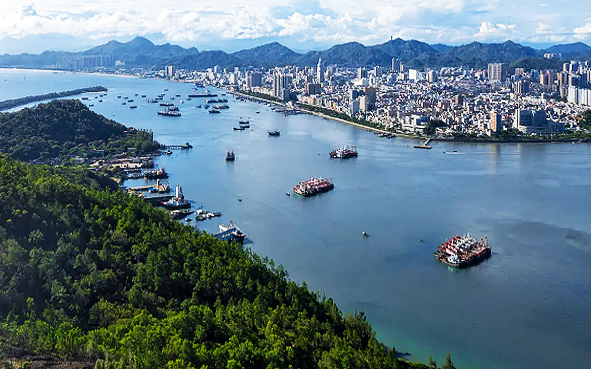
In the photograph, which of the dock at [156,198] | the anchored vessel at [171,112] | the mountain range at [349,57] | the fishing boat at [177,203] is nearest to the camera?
the fishing boat at [177,203]

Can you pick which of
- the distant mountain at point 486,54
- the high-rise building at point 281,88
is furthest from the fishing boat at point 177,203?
the distant mountain at point 486,54

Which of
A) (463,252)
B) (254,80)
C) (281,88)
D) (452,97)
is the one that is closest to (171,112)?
(281,88)

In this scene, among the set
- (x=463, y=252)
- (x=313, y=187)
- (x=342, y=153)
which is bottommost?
(x=463, y=252)

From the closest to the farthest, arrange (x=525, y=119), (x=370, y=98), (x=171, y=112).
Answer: (x=525, y=119) → (x=171, y=112) → (x=370, y=98)

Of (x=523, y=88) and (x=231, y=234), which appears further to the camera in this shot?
(x=523, y=88)

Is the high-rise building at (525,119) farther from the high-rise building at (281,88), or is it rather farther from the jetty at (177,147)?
the high-rise building at (281,88)

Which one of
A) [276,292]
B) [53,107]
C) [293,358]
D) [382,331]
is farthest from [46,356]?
[53,107]

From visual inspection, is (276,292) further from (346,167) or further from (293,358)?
(346,167)

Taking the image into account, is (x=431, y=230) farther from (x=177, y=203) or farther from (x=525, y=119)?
(x=525, y=119)
